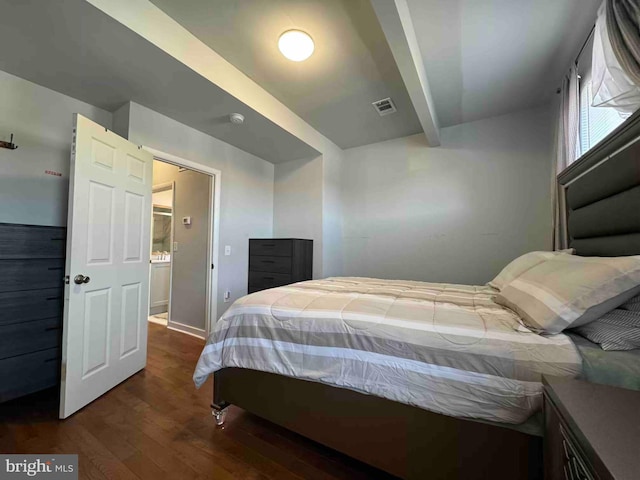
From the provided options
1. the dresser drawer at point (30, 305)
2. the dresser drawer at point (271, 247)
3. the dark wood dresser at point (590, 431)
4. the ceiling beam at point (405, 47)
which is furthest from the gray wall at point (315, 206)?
the dark wood dresser at point (590, 431)

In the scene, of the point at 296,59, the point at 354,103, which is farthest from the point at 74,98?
the point at 354,103

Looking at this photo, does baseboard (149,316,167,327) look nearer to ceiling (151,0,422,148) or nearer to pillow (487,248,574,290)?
ceiling (151,0,422,148)

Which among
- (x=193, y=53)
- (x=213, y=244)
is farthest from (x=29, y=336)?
(x=193, y=53)

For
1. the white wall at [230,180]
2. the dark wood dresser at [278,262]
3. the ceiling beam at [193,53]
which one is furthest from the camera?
the dark wood dresser at [278,262]

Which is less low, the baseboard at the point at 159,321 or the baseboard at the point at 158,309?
→ the baseboard at the point at 158,309

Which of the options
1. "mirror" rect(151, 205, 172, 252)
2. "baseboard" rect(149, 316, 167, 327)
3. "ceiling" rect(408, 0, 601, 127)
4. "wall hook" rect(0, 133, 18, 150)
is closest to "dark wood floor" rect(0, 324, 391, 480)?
"wall hook" rect(0, 133, 18, 150)

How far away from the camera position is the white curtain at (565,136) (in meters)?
2.04

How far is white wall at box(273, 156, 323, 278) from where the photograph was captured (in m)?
3.53

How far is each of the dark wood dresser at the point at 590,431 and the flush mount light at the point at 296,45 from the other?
2.31 m

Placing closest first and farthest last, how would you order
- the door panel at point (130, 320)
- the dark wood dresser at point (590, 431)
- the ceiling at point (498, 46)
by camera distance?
the dark wood dresser at point (590, 431) < the ceiling at point (498, 46) < the door panel at point (130, 320)

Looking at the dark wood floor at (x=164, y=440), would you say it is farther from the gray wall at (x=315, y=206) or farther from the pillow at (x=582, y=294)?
the gray wall at (x=315, y=206)

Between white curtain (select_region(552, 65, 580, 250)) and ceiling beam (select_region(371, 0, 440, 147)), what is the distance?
3.39 ft

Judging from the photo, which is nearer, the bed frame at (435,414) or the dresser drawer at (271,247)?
the bed frame at (435,414)

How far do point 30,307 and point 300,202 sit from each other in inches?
109
